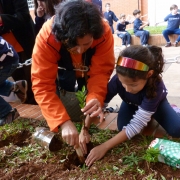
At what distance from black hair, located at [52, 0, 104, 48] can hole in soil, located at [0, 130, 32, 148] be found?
1082mm

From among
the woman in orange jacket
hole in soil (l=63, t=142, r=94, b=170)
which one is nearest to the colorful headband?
the woman in orange jacket

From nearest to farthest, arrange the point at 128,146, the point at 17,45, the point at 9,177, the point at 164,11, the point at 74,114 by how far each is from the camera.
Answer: the point at 9,177 → the point at 128,146 → the point at 74,114 → the point at 17,45 → the point at 164,11

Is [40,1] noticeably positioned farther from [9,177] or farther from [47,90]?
[9,177]

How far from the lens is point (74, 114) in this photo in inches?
104

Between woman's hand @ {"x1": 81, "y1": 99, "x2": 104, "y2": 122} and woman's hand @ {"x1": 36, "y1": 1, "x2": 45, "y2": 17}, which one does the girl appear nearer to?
woman's hand @ {"x1": 81, "y1": 99, "x2": 104, "y2": 122}

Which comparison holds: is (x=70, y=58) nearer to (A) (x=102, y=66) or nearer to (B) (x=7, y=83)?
(A) (x=102, y=66)

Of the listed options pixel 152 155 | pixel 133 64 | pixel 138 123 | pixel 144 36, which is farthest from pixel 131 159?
pixel 144 36

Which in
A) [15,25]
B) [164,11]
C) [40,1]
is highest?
[40,1]

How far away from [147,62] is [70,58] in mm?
642

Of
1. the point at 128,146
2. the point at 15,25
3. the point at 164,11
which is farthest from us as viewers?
the point at 164,11

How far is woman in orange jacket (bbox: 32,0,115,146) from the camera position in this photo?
1.63m

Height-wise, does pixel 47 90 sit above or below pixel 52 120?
above

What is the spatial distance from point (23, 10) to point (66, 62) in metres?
1.02

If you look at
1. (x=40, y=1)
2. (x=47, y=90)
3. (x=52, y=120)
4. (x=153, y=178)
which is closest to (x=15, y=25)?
(x=40, y=1)
